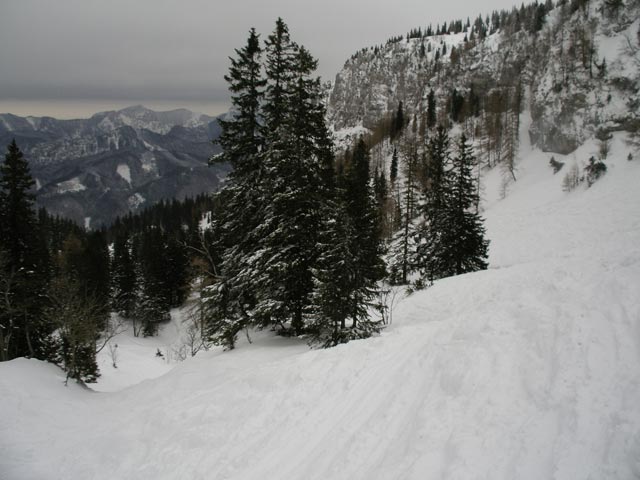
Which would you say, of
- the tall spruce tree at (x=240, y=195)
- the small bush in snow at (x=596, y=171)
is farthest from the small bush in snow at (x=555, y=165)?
the tall spruce tree at (x=240, y=195)

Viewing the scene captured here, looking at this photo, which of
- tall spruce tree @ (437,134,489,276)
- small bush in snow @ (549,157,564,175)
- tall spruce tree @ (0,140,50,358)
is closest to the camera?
tall spruce tree @ (0,140,50,358)

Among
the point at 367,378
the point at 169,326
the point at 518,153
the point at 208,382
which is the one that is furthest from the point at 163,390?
the point at 518,153

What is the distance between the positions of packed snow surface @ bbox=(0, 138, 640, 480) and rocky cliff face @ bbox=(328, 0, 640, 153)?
5123 cm

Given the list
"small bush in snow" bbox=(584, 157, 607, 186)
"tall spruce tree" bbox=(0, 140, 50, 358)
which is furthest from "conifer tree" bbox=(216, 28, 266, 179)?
"small bush in snow" bbox=(584, 157, 607, 186)

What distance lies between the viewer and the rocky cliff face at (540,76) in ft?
156

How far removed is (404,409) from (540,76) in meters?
81.2

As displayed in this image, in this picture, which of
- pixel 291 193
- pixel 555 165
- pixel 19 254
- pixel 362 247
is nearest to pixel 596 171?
pixel 555 165

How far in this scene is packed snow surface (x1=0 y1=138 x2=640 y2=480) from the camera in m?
5.07

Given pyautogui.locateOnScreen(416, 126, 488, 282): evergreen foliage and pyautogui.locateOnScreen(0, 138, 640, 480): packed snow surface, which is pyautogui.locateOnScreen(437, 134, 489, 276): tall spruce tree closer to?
pyautogui.locateOnScreen(416, 126, 488, 282): evergreen foliage

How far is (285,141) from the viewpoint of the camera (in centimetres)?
1349

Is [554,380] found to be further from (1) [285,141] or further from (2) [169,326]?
(2) [169,326]

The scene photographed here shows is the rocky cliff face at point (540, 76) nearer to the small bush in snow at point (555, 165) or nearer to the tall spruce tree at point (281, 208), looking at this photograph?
the small bush in snow at point (555, 165)

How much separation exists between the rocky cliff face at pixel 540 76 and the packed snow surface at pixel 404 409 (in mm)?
51226

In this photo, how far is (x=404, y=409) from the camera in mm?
6707
